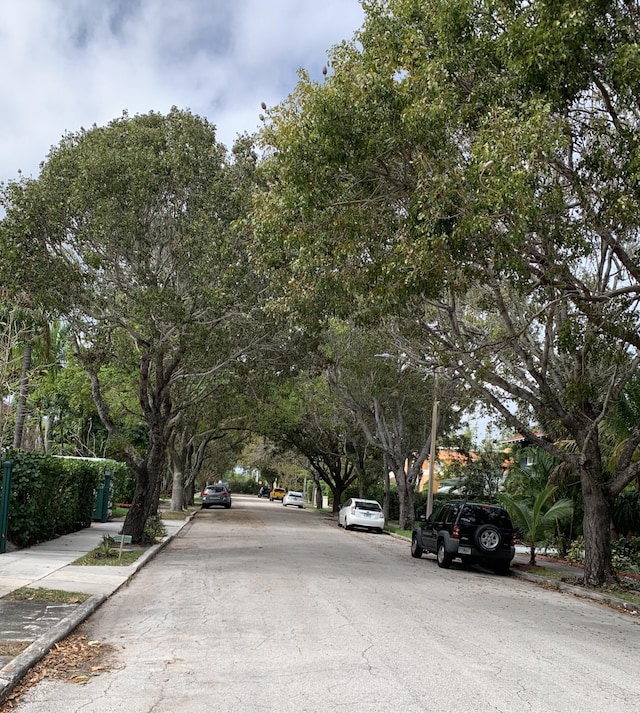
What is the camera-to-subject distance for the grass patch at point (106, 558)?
1512 cm

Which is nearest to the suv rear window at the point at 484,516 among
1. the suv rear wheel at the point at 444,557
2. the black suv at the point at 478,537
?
the black suv at the point at 478,537

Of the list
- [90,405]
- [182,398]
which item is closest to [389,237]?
[182,398]

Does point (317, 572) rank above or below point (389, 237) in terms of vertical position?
below

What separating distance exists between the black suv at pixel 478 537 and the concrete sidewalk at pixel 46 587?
7.28 metres

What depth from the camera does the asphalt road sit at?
6219 mm

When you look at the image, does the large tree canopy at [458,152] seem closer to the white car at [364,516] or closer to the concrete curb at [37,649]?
the concrete curb at [37,649]

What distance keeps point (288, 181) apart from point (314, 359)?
36.9 feet

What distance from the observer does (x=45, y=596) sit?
10516 mm

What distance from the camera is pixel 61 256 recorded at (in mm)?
17234

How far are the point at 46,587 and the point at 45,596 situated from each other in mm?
944

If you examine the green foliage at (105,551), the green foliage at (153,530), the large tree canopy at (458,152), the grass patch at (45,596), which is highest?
the large tree canopy at (458,152)

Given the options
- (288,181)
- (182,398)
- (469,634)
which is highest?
(288,181)

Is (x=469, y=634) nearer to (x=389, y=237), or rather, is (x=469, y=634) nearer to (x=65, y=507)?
(x=389, y=237)

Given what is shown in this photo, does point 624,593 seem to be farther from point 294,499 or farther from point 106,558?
point 294,499
